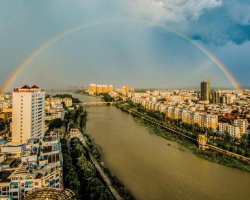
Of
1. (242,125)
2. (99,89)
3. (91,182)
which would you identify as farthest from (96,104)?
(91,182)

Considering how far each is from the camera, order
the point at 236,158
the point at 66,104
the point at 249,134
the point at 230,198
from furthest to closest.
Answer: the point at 66,104, the point at 249,134, the point at 236,158, the point at 230,198

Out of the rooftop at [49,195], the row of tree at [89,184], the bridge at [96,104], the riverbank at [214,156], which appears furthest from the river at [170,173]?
the bridge at [96,104]

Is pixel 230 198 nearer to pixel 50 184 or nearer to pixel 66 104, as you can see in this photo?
pixel 50 184

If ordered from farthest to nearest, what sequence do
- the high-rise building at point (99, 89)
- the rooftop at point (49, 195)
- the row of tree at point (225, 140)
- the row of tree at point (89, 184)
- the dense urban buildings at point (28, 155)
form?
1. the high-rise building at point (99, 89)
2. the row of tree at point (225, 140)
3. the row of tree at point (89, 184)
4. the dense urban buildings at point (28, 155)
5. the rooftop at point (49, 195)

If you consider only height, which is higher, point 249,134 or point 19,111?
point 19,111

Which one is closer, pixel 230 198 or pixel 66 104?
pixel 230 198

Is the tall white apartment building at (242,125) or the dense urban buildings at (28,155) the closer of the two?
the dense urban buildings at (28,155)

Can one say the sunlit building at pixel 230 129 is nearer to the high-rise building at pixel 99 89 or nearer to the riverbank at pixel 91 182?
the riverbank at pixel 91 182

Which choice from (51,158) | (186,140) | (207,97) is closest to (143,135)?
(186,140)
